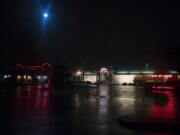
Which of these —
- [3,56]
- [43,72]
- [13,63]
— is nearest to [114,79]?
[43,72]

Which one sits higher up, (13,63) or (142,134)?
(13,63)

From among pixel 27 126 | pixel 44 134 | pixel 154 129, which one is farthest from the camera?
pixel 27 126

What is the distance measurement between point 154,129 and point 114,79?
90.5 meters

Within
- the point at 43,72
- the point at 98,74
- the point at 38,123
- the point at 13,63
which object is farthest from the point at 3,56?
the point at 38,123

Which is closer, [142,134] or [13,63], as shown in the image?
[142,134]

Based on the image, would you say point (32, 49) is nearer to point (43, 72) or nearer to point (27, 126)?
point (43, 72)

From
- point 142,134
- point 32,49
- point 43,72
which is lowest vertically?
point 142,134

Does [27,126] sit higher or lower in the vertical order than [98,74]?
lower

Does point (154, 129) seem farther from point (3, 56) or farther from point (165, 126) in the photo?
point (3, 56)

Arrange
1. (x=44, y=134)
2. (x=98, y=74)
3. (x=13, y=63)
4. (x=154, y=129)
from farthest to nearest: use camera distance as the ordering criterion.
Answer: (x=98, y=74)
(x=13, y=63)
(x=154, y=129)
(x=44, y=134)

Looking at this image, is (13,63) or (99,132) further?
(13,63)

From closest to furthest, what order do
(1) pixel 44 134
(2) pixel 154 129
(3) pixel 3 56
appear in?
(1) pixel 44 134
(2) pixel 154 129
(3) pixel 3 56

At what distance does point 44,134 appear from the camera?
11.1 m

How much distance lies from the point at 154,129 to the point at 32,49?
223 ft
